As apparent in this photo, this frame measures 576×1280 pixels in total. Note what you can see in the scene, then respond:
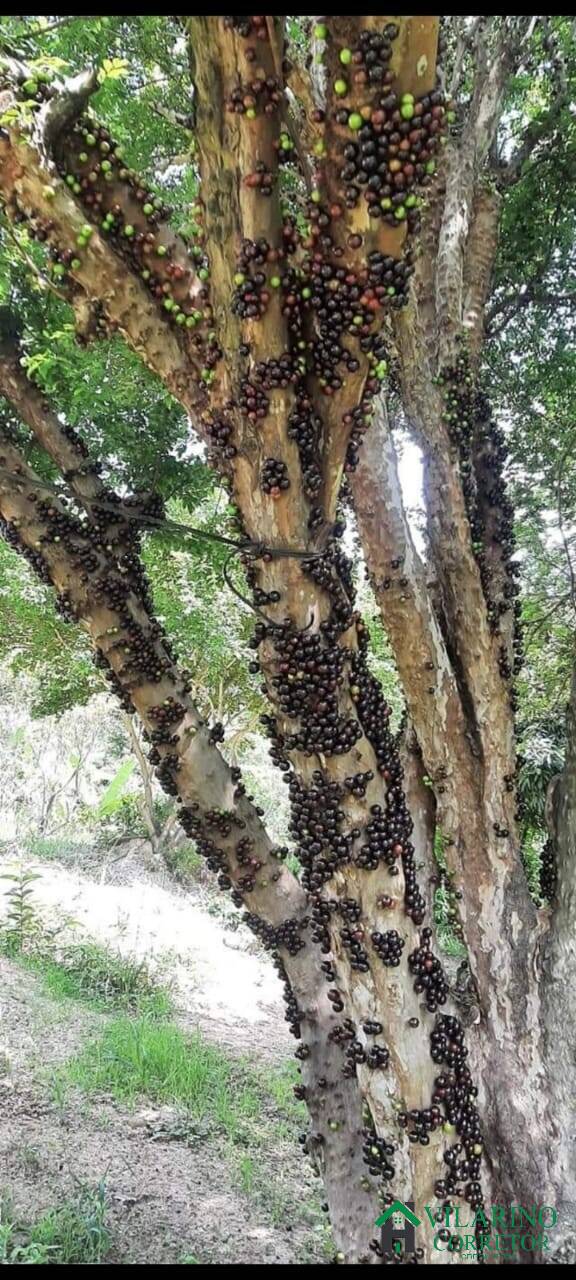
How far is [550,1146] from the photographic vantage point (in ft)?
9.02

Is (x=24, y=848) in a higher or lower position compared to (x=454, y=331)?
lower

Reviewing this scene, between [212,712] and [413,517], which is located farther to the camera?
[212,712]

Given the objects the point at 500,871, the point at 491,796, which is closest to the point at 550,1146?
the point at 500,871

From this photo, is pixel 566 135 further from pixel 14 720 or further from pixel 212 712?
pixel 14 720

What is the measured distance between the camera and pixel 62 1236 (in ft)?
10.1

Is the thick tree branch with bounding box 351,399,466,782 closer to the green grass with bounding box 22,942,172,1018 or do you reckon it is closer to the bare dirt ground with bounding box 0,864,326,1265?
the bare dirt ground with bounding box 0,864,326,1265

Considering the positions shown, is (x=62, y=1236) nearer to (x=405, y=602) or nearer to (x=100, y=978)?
(x=405, y=602)

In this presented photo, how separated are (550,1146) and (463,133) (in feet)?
14.0

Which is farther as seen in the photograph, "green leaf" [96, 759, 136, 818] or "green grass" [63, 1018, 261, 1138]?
"green leaf" [96, 759, 136, 818]

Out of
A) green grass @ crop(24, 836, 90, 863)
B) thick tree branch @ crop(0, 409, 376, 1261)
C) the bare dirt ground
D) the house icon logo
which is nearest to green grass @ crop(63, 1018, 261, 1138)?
the bare dirt ground

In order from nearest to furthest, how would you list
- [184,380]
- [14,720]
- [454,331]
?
[184,380]
[454,331]
[14,720]

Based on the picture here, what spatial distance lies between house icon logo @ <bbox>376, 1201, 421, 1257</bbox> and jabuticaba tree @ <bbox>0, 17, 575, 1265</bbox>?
38 millimetres

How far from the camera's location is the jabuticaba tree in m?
1.64

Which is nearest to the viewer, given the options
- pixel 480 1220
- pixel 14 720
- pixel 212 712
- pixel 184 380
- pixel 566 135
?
pixel 184 380
